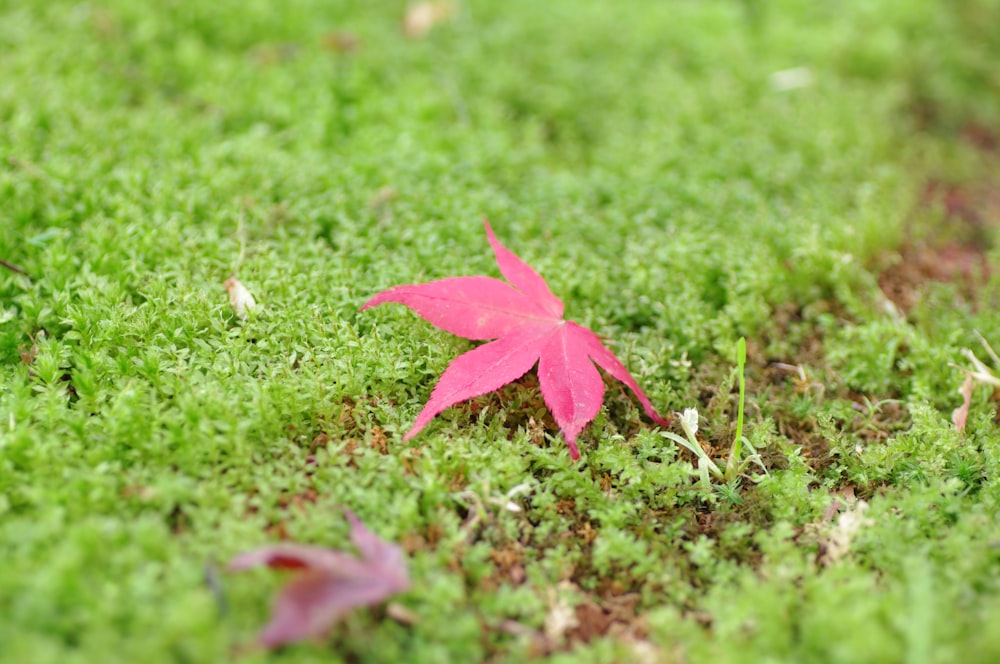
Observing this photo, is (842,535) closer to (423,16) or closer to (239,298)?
(239,298)

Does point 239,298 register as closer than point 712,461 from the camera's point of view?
No

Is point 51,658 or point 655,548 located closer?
point 51,658

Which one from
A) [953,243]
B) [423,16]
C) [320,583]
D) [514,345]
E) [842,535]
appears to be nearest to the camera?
[320,583]

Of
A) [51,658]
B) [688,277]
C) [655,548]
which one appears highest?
[51,658]

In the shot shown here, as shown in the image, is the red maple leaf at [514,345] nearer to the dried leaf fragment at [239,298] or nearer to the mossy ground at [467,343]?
the mossy ground at [467,343]

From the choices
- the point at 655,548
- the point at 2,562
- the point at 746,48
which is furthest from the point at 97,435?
the point at 746,48

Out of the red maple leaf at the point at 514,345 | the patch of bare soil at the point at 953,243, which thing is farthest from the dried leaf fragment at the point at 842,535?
the patch of bare soil at the point at 953,243

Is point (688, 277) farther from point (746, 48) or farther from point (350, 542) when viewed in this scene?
point (746, 48)

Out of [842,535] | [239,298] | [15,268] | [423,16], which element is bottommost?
[842,535]

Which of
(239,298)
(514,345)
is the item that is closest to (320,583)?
(514,345)
